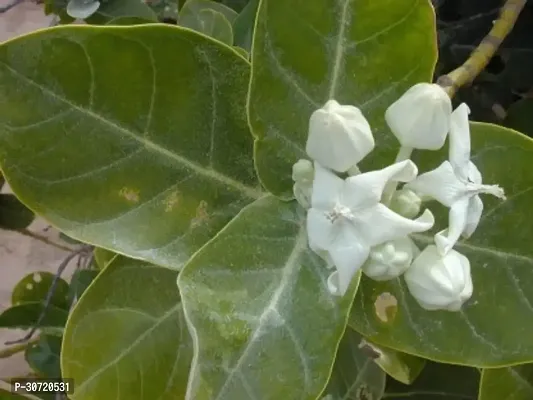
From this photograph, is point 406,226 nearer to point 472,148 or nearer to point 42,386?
point 472,148

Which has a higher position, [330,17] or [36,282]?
[330,17]

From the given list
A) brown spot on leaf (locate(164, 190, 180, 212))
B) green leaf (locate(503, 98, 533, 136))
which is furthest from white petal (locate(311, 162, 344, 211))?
green leaf (locate(503, 98, 533, 136))

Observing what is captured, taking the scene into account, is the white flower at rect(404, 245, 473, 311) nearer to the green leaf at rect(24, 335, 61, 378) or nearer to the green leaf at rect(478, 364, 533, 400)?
the green leaf at rect(478, 364, 533, 400)

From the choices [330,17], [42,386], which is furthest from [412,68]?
[42,386]

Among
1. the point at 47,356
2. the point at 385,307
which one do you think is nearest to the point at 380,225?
the point at 385,307

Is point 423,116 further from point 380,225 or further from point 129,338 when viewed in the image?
point 129,338

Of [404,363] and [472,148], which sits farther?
[404,363]
